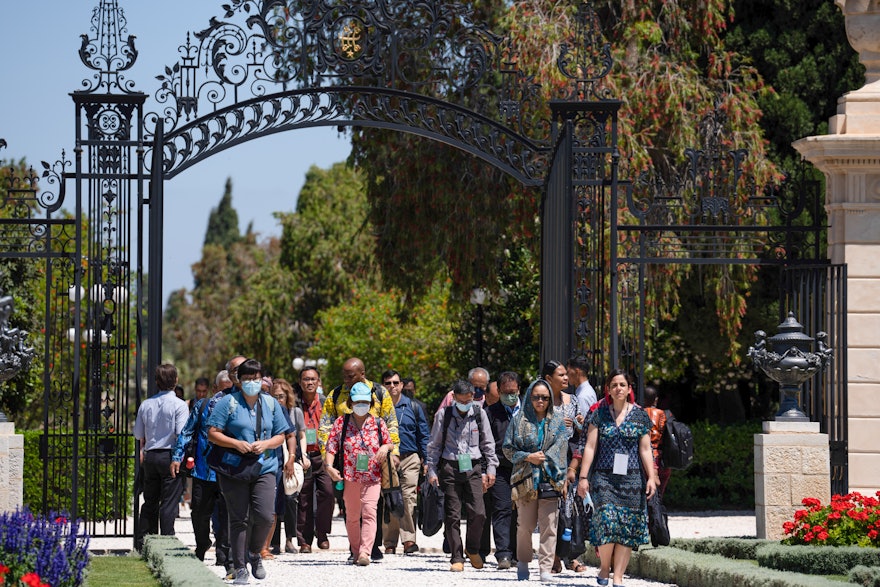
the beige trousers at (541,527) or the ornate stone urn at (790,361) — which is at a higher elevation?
the ornate stone urn at (790,361)

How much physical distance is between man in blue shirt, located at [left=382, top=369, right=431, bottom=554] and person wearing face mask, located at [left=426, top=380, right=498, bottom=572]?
1.43m

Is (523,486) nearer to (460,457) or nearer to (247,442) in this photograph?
(460,457)

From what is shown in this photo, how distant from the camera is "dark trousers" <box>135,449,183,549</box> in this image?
13133mm

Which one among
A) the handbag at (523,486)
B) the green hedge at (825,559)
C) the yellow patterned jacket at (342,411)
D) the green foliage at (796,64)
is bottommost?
the green hedge at (825,559)

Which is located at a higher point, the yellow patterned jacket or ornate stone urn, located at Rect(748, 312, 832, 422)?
ornate stone urn, located at Rect(748, 312, 832, 422)

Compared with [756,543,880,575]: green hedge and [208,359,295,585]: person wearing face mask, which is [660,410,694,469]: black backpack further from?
[208,359,295,585]: person wearing face mask

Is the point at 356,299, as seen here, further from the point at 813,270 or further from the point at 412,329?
the point at 813,270

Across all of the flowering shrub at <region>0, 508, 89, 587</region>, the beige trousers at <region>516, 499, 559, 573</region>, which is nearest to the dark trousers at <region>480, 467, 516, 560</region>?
the beige trousers at <region>516, 499, 559, 573</region>

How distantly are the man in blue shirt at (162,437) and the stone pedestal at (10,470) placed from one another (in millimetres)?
1007

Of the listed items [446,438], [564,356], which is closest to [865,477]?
[564,356]

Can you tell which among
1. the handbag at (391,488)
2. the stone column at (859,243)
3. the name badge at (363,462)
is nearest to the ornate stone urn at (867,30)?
the stone column at (859,243)

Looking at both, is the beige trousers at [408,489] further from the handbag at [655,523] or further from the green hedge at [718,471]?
the green hedge at [718,471]

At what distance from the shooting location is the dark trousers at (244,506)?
1144 centimetres

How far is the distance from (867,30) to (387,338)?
24.8m
